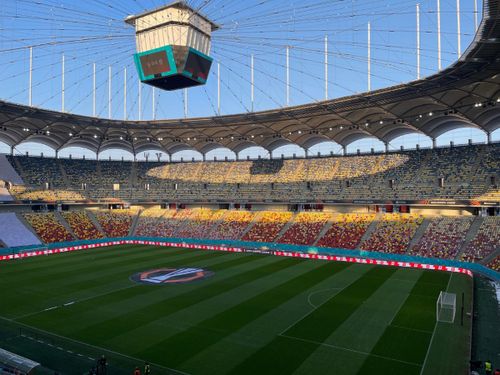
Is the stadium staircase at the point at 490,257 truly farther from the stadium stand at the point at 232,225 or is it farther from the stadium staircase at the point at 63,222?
the stadium staircase at the point at 63,222

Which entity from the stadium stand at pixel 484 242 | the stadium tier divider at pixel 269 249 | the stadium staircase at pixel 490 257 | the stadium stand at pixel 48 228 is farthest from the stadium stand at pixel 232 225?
the stadium staircase at pixel 490 257

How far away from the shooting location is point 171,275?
4234 centimetres

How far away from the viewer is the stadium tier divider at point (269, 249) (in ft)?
148

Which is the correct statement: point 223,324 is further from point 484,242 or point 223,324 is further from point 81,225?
point 81,225

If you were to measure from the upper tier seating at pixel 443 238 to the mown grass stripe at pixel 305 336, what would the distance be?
1649 centimetres

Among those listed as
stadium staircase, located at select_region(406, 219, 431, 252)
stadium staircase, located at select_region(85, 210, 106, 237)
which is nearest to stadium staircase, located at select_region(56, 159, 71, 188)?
stadium staircase, located at select_region(85, 210, 106, 237)

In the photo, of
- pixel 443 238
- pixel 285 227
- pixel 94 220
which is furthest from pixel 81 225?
pixel 443 238

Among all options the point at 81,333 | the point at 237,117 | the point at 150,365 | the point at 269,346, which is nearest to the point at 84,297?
the point at 81,333

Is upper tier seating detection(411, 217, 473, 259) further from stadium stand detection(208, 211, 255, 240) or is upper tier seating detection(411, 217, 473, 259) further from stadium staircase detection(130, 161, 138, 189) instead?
stadium staircase detection(130, 161, 138, 189)

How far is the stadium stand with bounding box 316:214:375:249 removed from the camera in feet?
189

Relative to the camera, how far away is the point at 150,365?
20609 millimetres

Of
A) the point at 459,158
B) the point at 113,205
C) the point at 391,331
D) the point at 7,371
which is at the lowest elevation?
the point at 391,331

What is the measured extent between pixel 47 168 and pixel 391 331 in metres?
76.8

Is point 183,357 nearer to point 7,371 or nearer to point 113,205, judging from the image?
point 7,371
